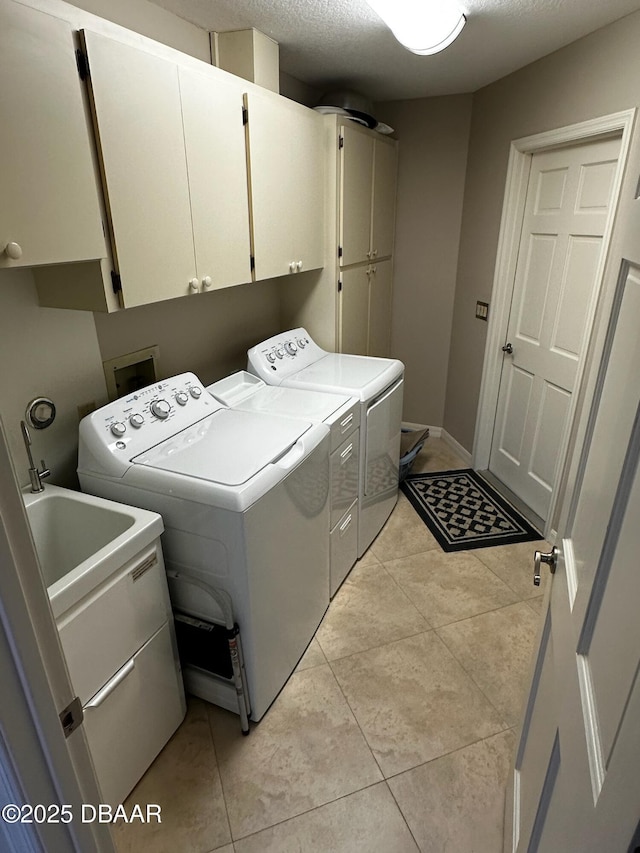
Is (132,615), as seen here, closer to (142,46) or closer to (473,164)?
(142,46)

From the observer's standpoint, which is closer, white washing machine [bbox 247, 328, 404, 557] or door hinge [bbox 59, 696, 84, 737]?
door hinge [bbox 59, 696, 84, 737]

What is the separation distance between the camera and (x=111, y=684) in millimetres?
1357

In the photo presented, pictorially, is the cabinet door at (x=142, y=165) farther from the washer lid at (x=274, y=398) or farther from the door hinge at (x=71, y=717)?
the door hinge at (x=71, y=717)

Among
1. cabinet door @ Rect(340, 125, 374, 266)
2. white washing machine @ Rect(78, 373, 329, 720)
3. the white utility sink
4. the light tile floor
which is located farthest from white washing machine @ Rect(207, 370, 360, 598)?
cabinet door @ Rect(340, 125, 374, 266)

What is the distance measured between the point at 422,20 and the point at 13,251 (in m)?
1.64

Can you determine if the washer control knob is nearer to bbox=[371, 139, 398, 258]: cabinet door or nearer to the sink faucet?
the sink faucet

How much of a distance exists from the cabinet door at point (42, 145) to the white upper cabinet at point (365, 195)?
157 centimetres

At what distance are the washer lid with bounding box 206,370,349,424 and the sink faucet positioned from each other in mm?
735

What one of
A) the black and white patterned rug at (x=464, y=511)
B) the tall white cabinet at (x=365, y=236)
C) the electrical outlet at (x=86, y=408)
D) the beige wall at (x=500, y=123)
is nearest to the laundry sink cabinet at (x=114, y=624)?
the electrical outlet at (x=86, y=408)

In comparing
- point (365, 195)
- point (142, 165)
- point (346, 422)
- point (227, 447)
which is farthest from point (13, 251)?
point (365, 195)

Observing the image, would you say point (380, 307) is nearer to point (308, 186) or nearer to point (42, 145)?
point (308, 186)

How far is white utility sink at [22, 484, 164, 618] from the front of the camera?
4.61ft

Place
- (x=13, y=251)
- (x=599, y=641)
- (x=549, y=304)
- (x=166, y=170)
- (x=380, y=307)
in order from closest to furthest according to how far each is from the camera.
A: (x=599, y=641), (x=13, y=251), (x=166, y=170), (x=549, y=304), (x=380, y=307)

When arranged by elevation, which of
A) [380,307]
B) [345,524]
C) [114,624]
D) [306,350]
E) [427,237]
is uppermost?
[427,237]
